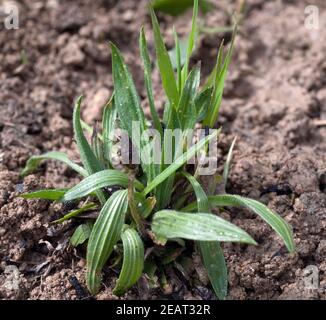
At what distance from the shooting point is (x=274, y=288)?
1.82m

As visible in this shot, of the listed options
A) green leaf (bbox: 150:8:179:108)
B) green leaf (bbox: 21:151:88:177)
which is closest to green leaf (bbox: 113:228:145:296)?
green leaf (bbox: 21:151:88:177)

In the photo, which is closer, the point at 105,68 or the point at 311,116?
the point at 311,116

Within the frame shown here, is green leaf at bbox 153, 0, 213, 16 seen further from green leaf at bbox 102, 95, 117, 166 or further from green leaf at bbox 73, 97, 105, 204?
green leaf at bbox 73, 97, 105, 204

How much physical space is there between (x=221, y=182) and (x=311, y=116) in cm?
70

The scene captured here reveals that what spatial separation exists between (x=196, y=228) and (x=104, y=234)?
266mm

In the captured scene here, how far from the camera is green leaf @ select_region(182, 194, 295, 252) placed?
5.38ft

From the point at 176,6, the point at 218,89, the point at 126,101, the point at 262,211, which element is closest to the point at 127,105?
the point at 126,101

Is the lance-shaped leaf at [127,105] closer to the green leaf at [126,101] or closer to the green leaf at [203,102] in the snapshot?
the green leaf at [126,101]

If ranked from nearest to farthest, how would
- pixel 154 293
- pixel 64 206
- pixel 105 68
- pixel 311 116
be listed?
pixel 154 293
pixel 64 206
pixel 311 116
pixel 105 68

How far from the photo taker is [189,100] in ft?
6.06

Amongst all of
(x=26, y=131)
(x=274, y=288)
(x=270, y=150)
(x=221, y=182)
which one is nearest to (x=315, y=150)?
(x=270, y=150)
